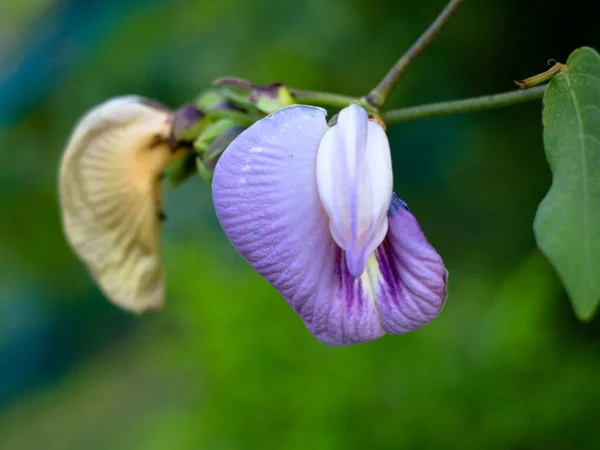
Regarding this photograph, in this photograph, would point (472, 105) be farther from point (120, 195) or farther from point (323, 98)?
point (120, 195)

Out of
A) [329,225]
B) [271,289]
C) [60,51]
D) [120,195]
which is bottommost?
[271,289]

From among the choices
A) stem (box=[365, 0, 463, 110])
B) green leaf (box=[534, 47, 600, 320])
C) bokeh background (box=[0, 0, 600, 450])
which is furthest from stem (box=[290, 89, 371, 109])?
bokeh background (box=[0, 0, 600, 450])

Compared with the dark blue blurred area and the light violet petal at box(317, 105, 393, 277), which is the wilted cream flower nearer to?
the light violet petal at box(317, 105, 393, 277)

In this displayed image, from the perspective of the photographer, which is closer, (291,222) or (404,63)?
(291,222)

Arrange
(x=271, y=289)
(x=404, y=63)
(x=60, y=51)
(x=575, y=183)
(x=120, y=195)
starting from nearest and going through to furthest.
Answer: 1. (x=575, y=183)
2. (x=404, y=63)
3. (x=120, y=195)
4. (x=271, y=289)
5. (x=60, y=51)

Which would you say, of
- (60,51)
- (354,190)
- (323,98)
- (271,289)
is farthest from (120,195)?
(60,51)

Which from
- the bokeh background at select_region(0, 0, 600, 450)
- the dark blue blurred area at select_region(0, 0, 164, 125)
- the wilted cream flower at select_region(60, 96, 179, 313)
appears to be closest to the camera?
the wilted cream flower at select_region(60, 96, 179, 313)

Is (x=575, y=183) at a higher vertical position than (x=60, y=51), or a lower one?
lower

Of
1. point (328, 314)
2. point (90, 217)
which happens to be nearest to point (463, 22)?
point (90, 217)
